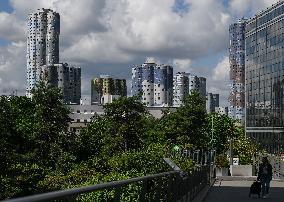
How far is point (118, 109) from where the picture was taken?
7319cm

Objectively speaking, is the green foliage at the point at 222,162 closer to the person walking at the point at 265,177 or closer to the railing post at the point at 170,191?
the person walking at the point at 265,177

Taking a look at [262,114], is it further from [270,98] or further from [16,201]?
[16,201]

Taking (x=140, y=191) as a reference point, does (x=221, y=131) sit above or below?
below

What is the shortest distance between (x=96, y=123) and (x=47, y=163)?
2210 centimetres

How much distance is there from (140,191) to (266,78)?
10350 centimetres

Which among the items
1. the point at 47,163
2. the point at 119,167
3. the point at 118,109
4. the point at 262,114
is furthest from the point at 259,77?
the point at 119,167

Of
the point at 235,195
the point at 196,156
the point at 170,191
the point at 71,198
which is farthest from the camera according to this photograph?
the point at 196,156

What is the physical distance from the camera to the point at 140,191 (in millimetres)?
9297

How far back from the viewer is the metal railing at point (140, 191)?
15.0 ft

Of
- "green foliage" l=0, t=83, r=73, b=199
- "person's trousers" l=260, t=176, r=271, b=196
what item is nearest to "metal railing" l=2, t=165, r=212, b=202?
"person's trousers" l=260, t=176, r=271, b=196

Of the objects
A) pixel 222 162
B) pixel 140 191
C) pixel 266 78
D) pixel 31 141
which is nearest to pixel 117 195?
pixel 140 191

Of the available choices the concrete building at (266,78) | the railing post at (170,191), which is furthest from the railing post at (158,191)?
the concrete building at (266,78)

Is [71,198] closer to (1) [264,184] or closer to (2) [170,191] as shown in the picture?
(2) [170,191]

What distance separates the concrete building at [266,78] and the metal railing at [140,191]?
85.8 meters
